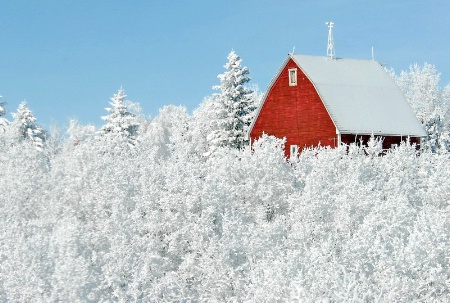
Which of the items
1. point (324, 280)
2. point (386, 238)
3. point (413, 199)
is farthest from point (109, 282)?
point (413, 199)

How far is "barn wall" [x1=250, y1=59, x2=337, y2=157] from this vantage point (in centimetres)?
4412

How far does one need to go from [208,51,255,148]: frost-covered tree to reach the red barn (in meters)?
1.83

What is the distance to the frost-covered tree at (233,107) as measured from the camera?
48594 millimetres

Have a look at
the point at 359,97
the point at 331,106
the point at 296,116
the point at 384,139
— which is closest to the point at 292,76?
the point at 296,116

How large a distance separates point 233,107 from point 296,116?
5262 millimetres

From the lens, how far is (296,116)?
A: 4588 centimetres

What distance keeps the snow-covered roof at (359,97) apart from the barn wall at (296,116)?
0.66m

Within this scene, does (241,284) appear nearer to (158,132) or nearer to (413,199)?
(413,199)

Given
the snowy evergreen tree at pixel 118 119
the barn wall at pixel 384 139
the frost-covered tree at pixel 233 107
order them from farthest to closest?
the snowy evergreen tree at pixel 118 119
the frost-covered tree at pixel 233 107
the barn wall at pixel 384 139

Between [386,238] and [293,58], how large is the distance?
25815 millimetres

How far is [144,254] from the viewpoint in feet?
75.8

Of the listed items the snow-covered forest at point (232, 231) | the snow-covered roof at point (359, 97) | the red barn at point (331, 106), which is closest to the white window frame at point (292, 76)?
the red barn at point (331, 106)

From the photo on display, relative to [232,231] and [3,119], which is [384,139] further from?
[3,119]

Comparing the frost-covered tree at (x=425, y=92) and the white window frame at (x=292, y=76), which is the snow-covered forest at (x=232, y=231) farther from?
the frost-covered tree at (x=425, y=92)
